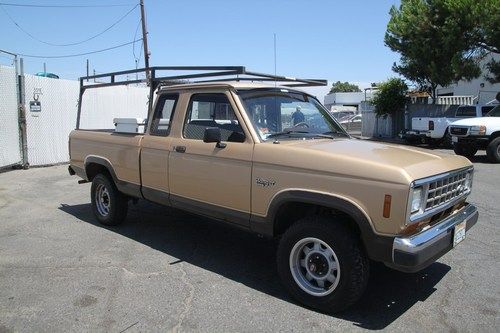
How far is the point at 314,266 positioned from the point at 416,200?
3.48ft

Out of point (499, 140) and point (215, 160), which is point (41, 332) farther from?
point (499, 140)

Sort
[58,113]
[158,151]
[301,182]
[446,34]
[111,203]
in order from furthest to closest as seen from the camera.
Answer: [446,34]
[58,113]
[111,203]
[158,151]
[301,182]

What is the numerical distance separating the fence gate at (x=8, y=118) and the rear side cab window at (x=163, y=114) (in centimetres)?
749

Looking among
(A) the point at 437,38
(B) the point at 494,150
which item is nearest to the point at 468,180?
(B) the point at 494,150

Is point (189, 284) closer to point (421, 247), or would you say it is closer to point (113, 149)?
point (421, 247)

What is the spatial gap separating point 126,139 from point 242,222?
2256 millimetres

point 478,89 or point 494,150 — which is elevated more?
point 478,89

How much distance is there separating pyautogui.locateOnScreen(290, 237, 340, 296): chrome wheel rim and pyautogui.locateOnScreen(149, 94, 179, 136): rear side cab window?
223 cm

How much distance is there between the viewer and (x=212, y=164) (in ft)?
15.9

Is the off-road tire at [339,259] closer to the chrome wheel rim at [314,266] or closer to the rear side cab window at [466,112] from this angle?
the chrome wheel rim at [314,266]

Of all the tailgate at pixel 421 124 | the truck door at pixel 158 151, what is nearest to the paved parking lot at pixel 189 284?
the truck door at pixel 158 151

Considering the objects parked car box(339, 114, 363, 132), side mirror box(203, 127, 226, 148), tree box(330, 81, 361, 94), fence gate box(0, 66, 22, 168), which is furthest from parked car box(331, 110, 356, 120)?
tree box(330, 81, 361, 94)

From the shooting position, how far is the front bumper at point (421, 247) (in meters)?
3.54

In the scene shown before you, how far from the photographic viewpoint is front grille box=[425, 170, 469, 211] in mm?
Result: 3812
